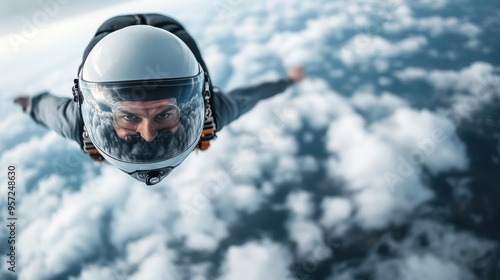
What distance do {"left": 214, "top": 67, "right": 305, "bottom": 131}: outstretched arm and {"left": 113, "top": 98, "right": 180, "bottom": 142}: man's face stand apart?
129 centimetres

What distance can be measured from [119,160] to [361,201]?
93.5m

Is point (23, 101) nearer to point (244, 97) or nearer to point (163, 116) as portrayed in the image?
point (244, 97)

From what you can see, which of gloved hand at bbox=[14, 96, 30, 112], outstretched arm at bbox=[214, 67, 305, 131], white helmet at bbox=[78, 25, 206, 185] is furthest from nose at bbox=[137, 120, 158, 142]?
gloved hand at bbox=[14, 96, 30, 112]

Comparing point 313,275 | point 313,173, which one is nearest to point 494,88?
point 313,173

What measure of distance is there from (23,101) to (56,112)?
51.6 inches

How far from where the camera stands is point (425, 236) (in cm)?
6881

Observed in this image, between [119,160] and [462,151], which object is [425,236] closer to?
[462,151]

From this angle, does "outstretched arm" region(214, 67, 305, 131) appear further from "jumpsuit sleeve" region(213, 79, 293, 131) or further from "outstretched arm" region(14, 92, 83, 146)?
"outstretched arm" region(14, 92, 83, 146)

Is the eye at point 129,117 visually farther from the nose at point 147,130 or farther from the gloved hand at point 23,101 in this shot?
the gloved hand at point 23,101

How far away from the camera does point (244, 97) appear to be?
4258 mm

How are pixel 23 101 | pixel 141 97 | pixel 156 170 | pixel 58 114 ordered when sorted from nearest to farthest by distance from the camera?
pixel 141 97 < pixel 156 170 < pixel 58 114 < pixel 23 101

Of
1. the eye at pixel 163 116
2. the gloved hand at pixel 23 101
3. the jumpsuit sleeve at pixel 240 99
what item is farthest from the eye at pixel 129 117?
the gloved hand at pixel 23 101

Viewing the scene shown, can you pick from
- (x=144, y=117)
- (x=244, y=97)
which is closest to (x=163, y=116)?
(x=144, y=117)

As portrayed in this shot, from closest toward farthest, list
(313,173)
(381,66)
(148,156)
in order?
1. (148,156)
2. (313,173)
3. (381,66)
